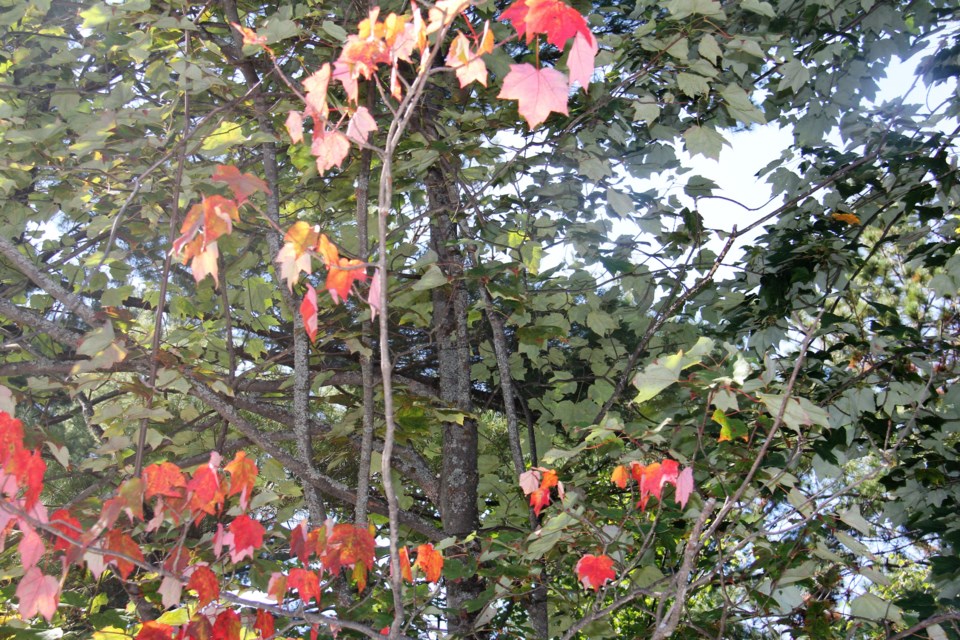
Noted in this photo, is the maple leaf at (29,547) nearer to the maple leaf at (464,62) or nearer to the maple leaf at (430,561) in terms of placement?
the maple leaf at (430,561)

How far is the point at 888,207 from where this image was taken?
251 cm

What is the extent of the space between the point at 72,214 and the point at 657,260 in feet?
6.95

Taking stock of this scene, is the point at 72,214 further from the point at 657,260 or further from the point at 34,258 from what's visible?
the point at 657,260

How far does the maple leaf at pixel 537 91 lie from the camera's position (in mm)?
1133

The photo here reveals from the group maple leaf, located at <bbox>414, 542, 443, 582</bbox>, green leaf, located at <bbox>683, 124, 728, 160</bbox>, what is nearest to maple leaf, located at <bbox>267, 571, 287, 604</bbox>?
maple leaf, located at <bbox>414, 542, 443, 582</bbox>

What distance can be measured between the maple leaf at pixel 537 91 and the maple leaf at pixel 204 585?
1.12 m

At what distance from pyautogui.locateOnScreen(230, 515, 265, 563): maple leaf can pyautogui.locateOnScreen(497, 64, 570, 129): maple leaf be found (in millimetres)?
1048

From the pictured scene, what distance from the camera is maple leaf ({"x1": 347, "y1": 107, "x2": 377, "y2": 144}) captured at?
1.32 meters

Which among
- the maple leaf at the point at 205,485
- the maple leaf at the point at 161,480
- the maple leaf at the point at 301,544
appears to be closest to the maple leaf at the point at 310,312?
the maple leaf at the point at 205,485

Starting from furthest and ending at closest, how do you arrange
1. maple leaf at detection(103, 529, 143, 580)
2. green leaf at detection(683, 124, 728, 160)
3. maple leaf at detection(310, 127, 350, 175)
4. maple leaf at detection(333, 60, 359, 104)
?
green leaf at detection(683, 124, 728, 160)
maple leaf at detection(103, 529, 143, 580)
maple leaf at detection(310, 127, 350, 175)
maple leaf at detection(333, 60, 359, 104)

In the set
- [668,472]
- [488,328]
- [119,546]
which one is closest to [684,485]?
[668,472]

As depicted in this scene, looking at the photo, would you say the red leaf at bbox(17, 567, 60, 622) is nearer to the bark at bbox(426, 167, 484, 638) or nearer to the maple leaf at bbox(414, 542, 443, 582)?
the maple leaf at bbox(414, 542, 443, 582)

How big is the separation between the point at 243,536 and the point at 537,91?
1104 mm

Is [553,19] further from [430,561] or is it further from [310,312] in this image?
[430,561]
